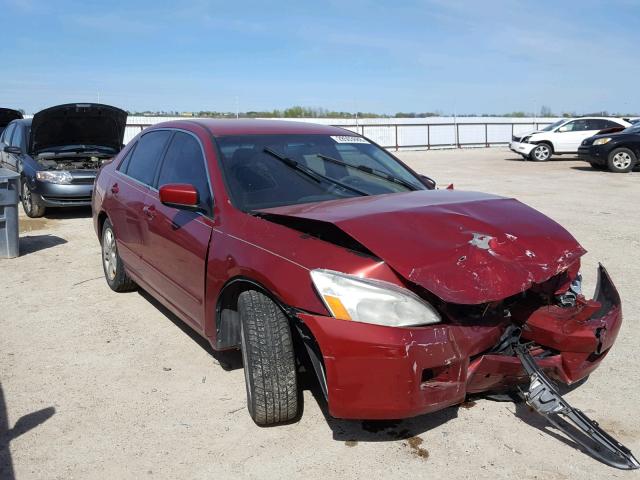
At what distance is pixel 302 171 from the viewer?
3967mm

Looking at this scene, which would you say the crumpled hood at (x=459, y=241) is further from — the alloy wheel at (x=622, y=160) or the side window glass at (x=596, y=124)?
the side window glass at (x=596, y=124)

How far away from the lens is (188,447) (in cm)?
303

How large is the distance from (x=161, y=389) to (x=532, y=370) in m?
2.17

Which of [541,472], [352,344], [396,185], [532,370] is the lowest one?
[541,472]

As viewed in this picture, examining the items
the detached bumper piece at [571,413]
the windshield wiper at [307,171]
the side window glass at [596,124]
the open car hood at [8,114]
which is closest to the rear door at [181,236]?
the windshield wiper at [307,171]

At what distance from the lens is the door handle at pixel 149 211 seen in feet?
14.2

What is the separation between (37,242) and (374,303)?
6.77m

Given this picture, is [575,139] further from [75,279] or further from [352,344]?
[352,344]

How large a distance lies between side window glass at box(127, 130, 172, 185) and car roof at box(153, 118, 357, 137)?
0.42ft

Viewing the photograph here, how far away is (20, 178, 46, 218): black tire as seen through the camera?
968cm

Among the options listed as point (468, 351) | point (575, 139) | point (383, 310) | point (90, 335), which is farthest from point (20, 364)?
point (575, 139)

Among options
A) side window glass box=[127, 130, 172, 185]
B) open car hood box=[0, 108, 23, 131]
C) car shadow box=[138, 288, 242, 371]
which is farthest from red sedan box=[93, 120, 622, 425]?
open car hood box=[0, 108, 23, 131]

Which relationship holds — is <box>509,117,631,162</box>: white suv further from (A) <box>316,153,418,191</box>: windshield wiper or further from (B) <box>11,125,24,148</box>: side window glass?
(A) <box>316,153,418,191</box>: windshield wiper

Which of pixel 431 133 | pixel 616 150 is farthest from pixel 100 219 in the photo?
pixel 431 133
